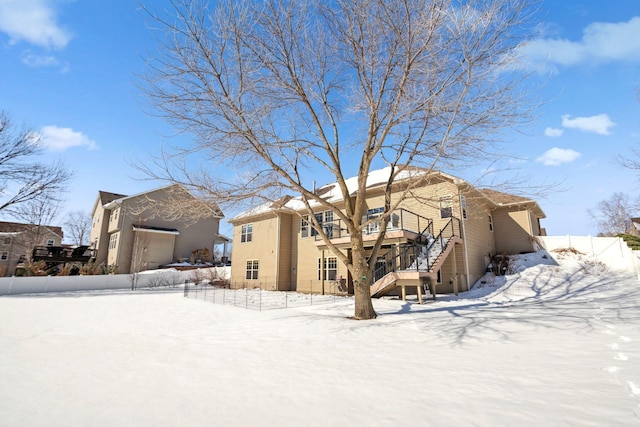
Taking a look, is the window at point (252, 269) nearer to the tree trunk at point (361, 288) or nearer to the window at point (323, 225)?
the window at point (323, 225)

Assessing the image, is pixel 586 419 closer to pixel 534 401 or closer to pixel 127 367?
pixel 534 401

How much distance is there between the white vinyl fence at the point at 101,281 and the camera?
20.9m

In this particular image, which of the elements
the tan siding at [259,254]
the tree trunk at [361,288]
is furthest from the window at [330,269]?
the tree trunk at [361,288]

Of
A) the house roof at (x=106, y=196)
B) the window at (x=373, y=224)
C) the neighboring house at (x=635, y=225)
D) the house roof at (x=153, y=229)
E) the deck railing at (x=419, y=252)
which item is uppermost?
the house roof at (x=106, y=196)

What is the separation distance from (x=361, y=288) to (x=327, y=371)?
5064 millimetres

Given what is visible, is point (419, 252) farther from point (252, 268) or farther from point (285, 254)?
point (252, 268)

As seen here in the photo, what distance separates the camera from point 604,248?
18922 millimetres

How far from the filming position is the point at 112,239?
33.1 meters

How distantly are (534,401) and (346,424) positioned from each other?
2131 mm

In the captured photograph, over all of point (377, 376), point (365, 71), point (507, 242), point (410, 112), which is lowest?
point (377, 376)

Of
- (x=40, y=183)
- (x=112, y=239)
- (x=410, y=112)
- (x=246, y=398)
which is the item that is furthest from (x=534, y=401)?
(x=112, y=239)

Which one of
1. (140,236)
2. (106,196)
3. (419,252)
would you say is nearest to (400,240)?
(419,252)

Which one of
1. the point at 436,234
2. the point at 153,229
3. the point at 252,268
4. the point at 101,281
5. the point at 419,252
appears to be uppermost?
the point at 153,229

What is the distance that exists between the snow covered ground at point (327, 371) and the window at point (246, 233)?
668 inches
